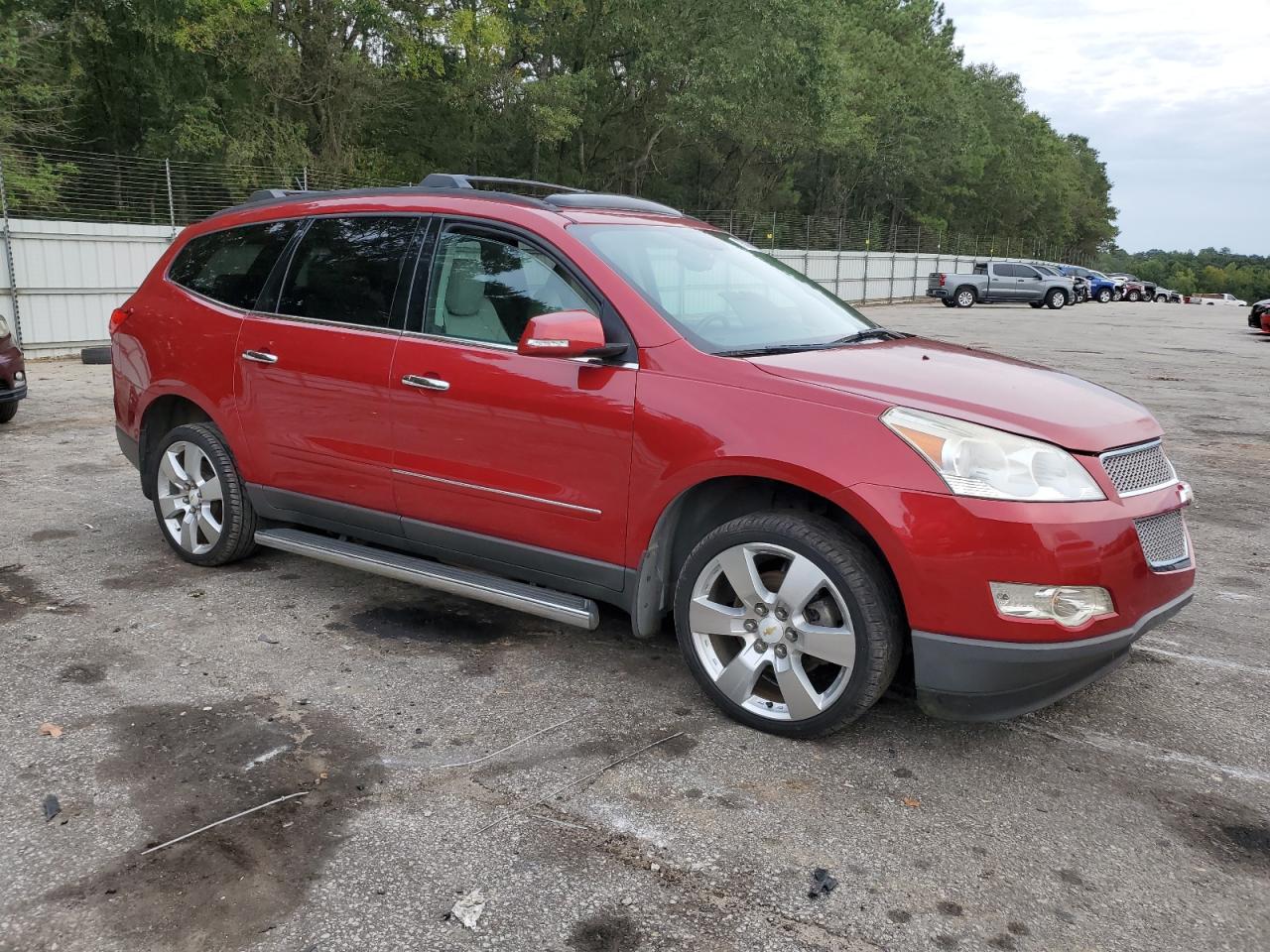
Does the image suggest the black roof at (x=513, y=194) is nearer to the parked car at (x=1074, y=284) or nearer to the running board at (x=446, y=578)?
the running board at (x=446, y=578)

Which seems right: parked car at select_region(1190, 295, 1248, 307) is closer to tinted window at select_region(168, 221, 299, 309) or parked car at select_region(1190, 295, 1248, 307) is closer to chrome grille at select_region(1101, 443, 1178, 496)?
chrome grille at select_region(1101, 443, 1178, 496)

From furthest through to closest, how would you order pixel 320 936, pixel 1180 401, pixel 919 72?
pixel 919 72 < pixel 1180 401 < pixel 320 936

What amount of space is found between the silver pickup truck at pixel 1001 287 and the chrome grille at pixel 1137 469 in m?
36.9

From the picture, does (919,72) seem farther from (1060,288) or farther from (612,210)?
(612,210)

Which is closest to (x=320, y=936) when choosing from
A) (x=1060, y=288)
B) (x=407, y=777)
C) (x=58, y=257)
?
(x=407, y=777)

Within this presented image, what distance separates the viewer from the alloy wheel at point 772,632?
3289 millimetres

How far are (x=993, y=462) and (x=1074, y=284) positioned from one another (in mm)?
43608

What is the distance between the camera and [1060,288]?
134 ft

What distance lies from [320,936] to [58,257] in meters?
15.6

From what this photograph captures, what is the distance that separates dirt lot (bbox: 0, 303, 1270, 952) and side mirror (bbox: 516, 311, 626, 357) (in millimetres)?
1239

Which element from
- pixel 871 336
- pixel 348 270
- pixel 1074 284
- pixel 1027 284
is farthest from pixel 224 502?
pixel 1074 284

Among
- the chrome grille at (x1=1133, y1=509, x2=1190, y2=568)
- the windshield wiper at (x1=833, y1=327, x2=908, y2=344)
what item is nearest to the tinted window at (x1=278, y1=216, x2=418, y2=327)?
the windshield wiper at (x1=833, y1=327, x2=908, y2=344)

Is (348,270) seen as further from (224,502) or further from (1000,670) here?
(1000,670)

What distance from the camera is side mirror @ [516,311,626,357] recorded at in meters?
3.53
